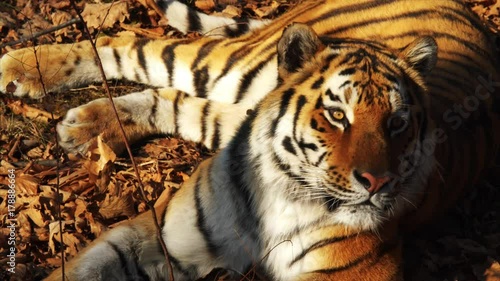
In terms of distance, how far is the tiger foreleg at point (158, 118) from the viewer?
3.87m

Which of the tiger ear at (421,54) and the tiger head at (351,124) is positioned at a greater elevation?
the tiger ear at (421,54)

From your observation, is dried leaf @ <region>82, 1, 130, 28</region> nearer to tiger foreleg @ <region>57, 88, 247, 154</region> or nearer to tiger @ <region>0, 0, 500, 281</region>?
tiger foreleg @ <region>57, 88, 247, 154</region>

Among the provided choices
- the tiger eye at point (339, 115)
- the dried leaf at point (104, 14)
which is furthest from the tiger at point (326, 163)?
the dried leaf at point (104, 14)

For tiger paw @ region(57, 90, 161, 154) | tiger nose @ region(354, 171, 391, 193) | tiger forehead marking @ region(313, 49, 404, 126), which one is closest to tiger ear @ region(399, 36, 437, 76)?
tiger forehead marking @ region(313, 49, 404, 126)

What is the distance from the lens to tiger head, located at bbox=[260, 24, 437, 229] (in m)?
2.64

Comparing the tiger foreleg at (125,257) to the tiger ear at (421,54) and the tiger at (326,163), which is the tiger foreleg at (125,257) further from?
the tiger ear at (421,54)

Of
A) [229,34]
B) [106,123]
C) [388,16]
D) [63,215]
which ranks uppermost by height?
[388,16]

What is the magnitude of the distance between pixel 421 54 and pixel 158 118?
163 centimetres

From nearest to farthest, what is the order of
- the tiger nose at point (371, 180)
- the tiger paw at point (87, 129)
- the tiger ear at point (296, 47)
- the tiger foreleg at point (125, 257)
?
the tiger nose at point (371, 180) < the tiger ear at point (296, 47) < the tiger foreleg at point (125, 257) < the tiger paw at point (87, 129)

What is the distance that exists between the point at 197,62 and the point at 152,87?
0.32 metres

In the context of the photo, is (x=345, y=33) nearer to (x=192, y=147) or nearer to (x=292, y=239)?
(x=192, y=147)

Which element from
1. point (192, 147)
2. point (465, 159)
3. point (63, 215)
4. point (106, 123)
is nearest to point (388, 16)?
point (465, 159)

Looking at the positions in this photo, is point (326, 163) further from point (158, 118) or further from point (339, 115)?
point (158, 118)

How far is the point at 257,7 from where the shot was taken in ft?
17.3
